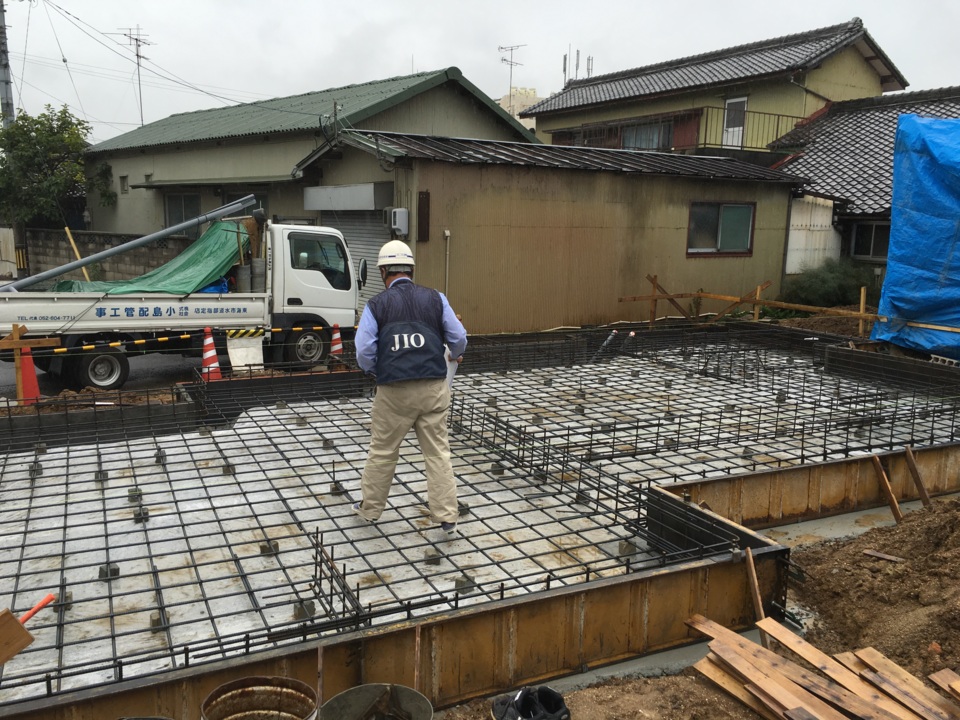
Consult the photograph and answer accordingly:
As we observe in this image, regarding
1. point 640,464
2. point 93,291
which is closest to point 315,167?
point 93,291

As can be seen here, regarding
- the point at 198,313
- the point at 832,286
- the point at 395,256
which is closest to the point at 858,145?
the point at 832,286

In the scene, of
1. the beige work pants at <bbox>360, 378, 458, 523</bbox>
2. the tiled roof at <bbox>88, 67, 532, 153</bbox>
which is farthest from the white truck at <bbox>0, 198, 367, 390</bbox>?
the tiled roof at <bbox>88, 67, 532, 153</bbox>

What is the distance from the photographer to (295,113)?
15.9m

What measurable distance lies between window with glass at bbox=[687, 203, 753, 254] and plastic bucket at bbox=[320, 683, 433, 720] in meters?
10.7

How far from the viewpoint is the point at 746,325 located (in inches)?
422

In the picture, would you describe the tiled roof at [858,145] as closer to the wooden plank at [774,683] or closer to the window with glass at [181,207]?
the wooden plank at [774,683]

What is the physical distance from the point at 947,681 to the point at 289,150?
1422cm

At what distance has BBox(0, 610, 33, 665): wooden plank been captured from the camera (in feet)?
7.91

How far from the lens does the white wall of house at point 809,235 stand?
13.7m

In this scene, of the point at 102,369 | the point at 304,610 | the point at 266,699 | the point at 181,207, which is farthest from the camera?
the point at 181,207

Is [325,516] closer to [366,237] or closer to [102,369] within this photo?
[102,369]

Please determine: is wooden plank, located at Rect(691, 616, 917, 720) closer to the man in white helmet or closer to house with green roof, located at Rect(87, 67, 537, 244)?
the man in white helmet

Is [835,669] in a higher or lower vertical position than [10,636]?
lower

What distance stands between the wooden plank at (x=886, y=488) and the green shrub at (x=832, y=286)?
329 inches
